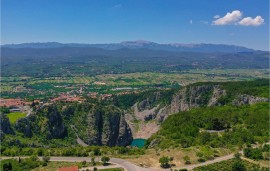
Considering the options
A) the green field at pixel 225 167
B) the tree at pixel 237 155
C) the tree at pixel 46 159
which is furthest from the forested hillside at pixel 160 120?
the tree at pixel 46 159

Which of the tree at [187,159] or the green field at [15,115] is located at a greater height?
the tree at [187,159]

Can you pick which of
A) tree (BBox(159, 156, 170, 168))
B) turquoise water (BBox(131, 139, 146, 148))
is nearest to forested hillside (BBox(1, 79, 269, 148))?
turquoise water (BBox(131, 139, 146, 148))

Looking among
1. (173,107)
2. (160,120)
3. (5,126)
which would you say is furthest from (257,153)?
(173,107)

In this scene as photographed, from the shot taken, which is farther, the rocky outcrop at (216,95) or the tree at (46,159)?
the rocky outcrop at (216,95)

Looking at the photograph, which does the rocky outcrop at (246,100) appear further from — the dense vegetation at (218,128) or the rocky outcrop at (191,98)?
the rocky outcrop at (191,98)

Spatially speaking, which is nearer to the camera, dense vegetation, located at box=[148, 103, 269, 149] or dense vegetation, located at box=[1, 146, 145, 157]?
dense vegetation, located at box=[1, 146, 145, 157]

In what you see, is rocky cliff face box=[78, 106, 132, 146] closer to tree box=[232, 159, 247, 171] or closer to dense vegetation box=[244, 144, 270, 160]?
dense vegetation box=[244, 144, 270, 160]

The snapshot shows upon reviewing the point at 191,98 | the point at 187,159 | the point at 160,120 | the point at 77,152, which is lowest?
the point at 160,120

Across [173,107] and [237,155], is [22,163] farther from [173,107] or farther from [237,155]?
[173,107]

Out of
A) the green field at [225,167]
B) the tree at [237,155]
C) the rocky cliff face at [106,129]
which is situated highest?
the tree at [237,155]
